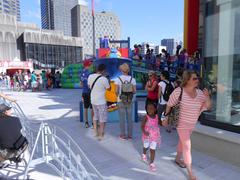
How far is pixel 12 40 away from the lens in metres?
48.6

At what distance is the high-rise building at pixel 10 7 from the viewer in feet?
300

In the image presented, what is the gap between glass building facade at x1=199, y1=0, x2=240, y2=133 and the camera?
161 inches

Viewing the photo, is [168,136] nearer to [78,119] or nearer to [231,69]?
[231,69]

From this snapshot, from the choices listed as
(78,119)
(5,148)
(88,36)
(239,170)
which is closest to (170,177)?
(239,170)

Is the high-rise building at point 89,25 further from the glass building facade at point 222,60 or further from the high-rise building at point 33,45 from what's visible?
the glass building facade at point 222,60

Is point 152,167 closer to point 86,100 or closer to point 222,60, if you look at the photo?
point 222,60

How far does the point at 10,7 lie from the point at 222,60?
112679 mm

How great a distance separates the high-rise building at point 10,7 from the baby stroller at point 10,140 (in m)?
96.7

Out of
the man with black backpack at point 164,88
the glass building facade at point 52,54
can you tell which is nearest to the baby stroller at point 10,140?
the man with black backpack at point 164,88

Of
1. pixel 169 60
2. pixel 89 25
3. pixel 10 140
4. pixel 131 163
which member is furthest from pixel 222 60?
pixel 89 25

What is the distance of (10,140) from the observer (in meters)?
3.02

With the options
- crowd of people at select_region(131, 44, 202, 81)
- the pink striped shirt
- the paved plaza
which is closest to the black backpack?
the paved plaza

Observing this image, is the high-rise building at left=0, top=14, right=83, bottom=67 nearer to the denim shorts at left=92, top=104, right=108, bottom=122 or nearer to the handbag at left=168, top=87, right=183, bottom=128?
the denim shorts at left=92, top=104, right=108, bottom=122

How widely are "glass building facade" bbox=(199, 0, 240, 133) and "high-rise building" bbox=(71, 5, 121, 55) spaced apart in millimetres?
61378
